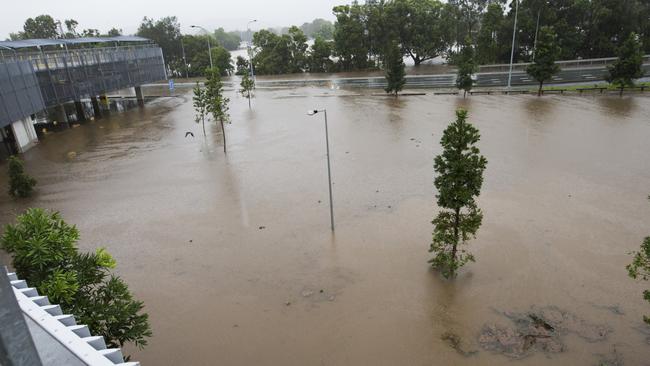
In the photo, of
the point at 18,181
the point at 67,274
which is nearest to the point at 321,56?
the point at 18,181

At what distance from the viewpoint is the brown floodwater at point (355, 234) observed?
13.3 m

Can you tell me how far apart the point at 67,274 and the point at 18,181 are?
2015 cm

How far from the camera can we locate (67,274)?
8.96 metres

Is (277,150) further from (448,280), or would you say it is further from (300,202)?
(448,280)

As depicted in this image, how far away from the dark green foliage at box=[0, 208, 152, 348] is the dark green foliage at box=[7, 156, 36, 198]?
60.8 ft

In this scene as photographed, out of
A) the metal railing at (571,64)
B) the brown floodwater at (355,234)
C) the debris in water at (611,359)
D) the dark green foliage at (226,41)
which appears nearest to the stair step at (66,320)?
the brown floodwater at (355,234)

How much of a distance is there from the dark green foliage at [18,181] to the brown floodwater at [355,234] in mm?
885

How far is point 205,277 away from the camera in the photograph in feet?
54.2

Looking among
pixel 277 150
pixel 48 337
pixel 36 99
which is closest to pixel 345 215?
pixel 277 150

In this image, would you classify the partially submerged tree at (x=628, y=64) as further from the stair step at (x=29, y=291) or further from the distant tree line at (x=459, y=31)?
the stair step at (x=29, y=291)

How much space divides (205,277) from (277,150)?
16.4 metres

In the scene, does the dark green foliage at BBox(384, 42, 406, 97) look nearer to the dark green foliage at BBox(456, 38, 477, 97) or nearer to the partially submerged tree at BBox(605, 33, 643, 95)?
the dark green foliage at BBox(456, 38, 477, 97)

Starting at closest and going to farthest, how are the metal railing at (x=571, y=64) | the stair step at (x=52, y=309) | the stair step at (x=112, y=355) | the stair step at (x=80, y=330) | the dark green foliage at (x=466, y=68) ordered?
the stair step at (x=112, y=355), the stair step at (x=80, y=330), the stair step at (x=52, y=309), the dark green foliage at (x=466, y=68), the metal railing at (x=571, y=64)

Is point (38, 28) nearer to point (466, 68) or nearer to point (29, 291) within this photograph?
point (466, 68)
